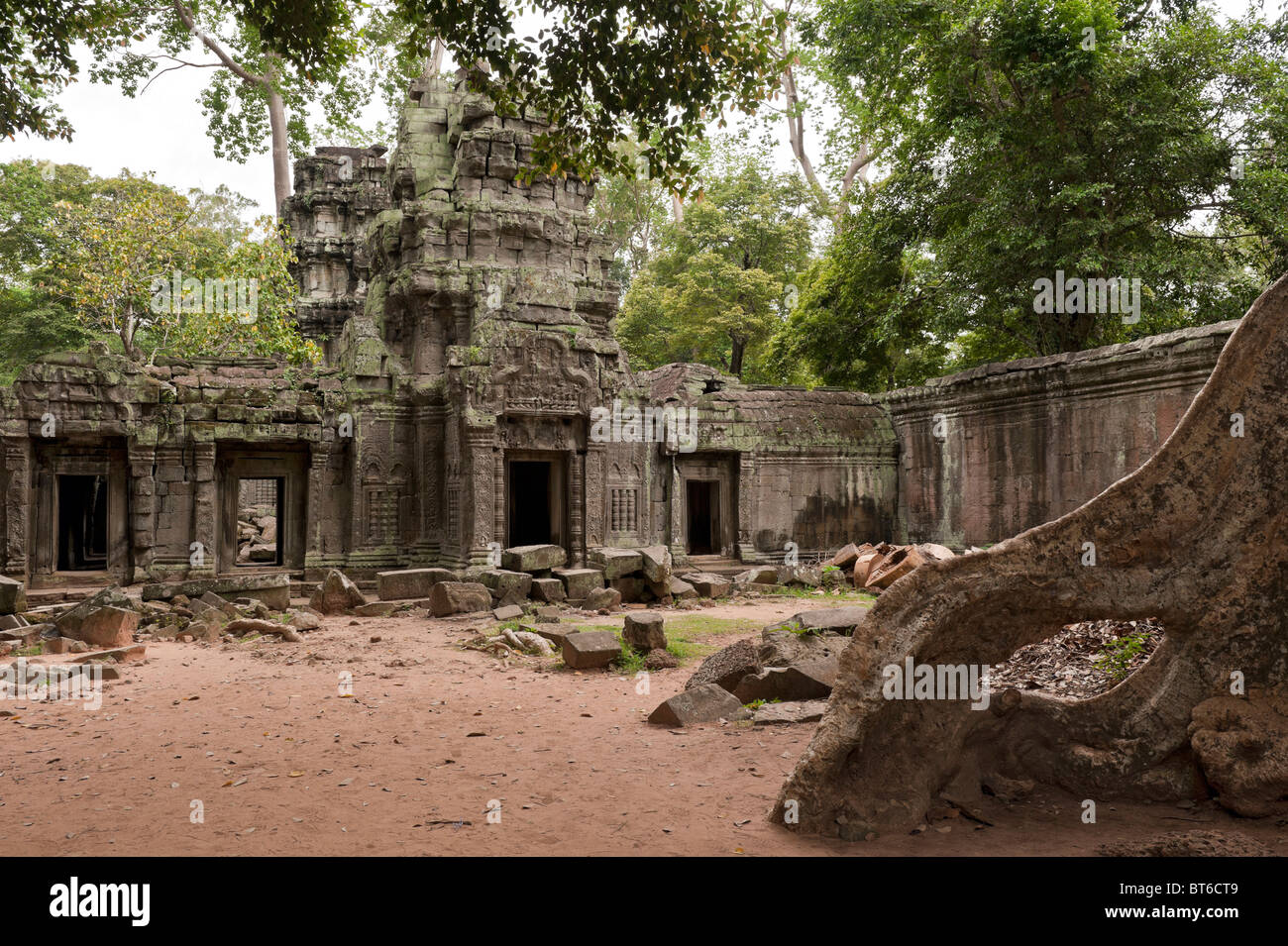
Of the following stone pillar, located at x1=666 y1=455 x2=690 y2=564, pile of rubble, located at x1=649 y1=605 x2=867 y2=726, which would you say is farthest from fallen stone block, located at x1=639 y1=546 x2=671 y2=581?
pile of rubble, located at x1=649 y1=605 x2=867 y2=726

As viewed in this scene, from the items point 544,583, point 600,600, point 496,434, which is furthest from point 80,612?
point 496,434

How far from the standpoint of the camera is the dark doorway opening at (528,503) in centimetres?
1742

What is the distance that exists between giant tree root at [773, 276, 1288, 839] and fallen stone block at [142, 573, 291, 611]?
9.87 metres

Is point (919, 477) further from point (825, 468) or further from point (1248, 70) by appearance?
point (1248, 70)

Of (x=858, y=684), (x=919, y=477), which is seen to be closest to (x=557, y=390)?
(x=919, y=477)

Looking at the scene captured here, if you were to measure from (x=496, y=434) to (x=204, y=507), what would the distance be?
4.76 meters

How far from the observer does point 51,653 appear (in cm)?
905

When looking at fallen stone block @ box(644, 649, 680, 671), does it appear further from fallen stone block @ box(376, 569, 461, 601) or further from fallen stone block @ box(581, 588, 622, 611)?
fallen stone block @ box(376, 569, 461, 601)

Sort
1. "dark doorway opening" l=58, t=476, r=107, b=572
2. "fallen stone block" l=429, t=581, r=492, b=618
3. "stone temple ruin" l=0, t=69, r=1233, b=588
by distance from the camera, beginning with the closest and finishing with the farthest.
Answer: "fallen stone block" l=429, t=581, r=492, b=618 < "stone temple ruin" l=0, t=69, r=1233, b=588 < "dark doorway opening" l=58, t=476, r=107, b=572

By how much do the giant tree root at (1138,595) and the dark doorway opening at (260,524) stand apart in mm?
12981

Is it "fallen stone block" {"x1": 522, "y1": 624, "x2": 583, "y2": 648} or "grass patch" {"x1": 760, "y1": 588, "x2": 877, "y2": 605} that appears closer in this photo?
"fallen stone block" {"x1": 522, "y1": 624, "x2": 583, "y2": 648}

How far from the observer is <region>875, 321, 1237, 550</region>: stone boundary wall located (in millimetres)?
11555

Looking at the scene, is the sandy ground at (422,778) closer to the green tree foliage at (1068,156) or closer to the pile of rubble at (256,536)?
the pile of rubble at (256,536)
